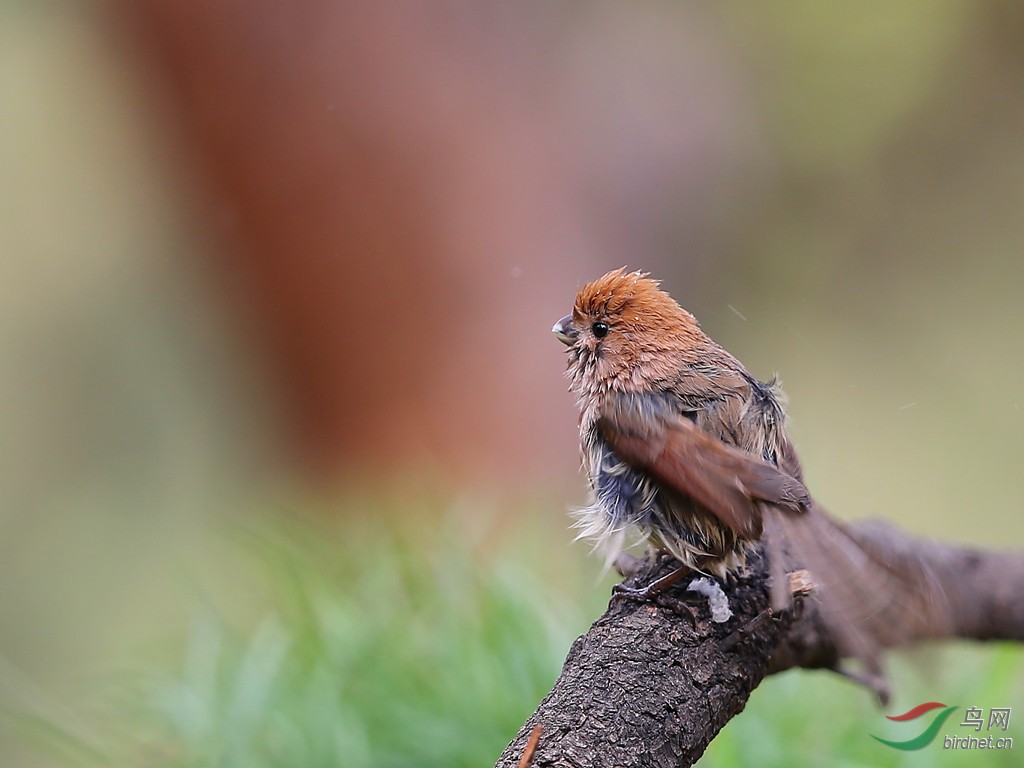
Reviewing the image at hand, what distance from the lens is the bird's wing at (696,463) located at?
1.89m

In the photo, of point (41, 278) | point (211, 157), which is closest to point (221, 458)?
point (41, 278)

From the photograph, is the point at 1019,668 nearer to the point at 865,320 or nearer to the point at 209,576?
the point at 865,320

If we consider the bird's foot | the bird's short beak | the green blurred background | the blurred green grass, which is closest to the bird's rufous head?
the bird's short beak

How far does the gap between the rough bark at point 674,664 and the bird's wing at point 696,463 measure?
184 millimetres

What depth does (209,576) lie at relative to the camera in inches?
158

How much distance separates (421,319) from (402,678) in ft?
7.34

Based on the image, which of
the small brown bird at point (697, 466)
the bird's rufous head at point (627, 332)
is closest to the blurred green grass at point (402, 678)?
the small brown bird at point (697, 466)

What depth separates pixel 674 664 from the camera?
1.77 m

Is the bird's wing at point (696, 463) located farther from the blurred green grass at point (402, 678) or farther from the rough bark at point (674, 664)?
the blurred green grass at point (402, 678)

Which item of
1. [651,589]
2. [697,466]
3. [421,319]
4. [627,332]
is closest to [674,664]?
[651,589]

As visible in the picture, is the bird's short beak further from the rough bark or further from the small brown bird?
the rough bark

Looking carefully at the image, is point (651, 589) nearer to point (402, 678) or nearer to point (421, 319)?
point (402, 678)

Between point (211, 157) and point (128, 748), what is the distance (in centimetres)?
281

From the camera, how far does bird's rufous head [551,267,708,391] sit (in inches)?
88.4
